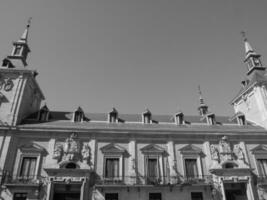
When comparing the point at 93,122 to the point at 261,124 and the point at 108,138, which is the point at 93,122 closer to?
the point at 108,138

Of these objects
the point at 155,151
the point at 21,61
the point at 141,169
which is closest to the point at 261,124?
the point at 155,151

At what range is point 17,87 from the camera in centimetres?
2603

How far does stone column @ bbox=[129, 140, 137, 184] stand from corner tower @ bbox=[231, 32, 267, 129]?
1740 cm

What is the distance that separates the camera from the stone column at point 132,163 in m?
21.6

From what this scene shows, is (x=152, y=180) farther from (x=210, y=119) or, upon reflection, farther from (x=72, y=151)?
(x=210, y=119)

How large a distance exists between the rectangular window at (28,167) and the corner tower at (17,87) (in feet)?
14.4

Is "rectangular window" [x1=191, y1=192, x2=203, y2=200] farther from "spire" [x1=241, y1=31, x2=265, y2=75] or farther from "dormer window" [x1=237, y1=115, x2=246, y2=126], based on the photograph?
"spire" [x1=241, y1=31, x2=265, y2=75]

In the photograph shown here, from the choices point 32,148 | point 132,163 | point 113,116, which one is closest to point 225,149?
point 132,163

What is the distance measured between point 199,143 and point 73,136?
13991mm

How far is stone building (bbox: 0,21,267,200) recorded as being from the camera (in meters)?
20.9

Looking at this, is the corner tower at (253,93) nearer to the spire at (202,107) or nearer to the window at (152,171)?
the spire at (202,107)

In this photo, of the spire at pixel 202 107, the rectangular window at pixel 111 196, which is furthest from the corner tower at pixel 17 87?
the spire at pixel 202 107

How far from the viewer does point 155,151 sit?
23.6 meters

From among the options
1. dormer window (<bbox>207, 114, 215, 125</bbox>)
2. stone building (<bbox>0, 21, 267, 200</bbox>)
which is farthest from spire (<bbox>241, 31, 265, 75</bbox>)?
dormer window (<bbox>207, 114, 215, 125</bbox>)
